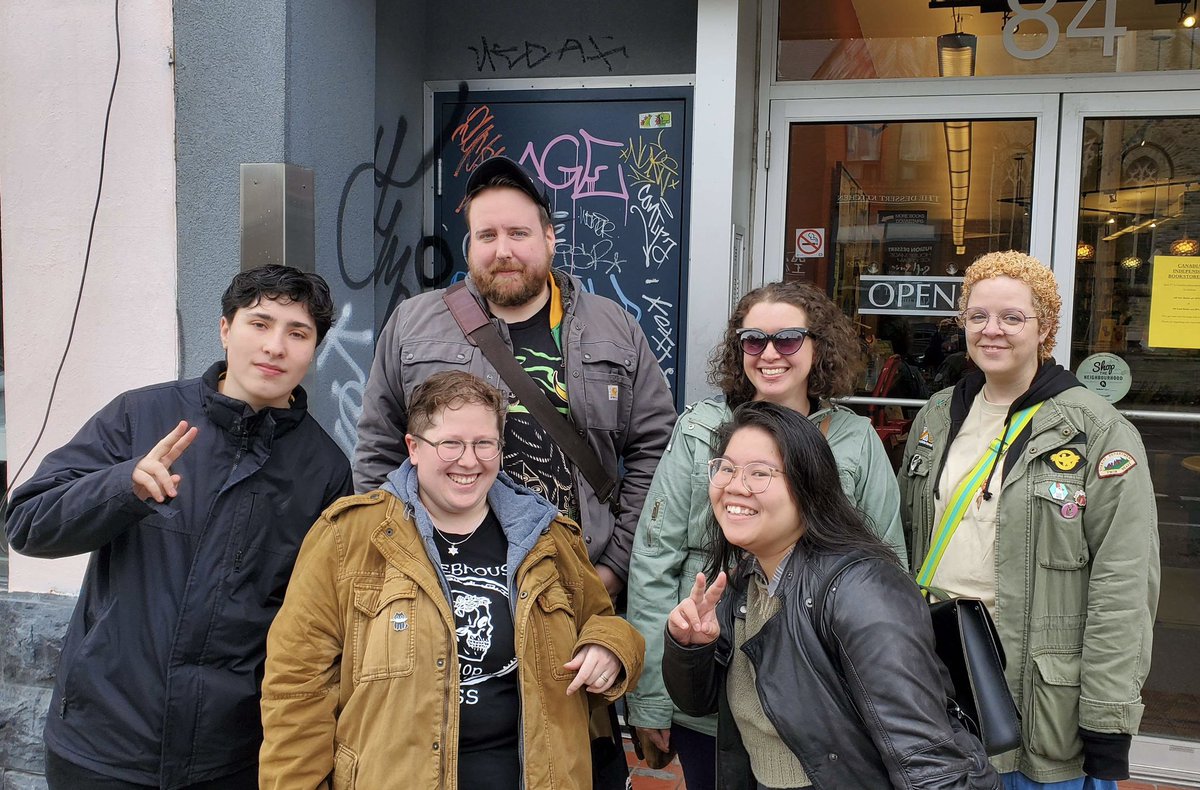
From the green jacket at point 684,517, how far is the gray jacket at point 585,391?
27 centimetres

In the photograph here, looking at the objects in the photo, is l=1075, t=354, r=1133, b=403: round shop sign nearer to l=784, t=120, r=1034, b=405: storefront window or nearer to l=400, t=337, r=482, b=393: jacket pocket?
l=784, t=120, r=1034, b=405: storefront window

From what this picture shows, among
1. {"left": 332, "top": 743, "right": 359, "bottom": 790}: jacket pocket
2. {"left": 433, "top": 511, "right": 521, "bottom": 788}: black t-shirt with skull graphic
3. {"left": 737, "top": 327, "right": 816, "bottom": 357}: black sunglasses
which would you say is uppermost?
{"left": 737, "top": 327, "right": 816, "bottom": 357}: black sunglasses

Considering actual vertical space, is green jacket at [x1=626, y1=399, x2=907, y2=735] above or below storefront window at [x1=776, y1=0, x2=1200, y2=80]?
below

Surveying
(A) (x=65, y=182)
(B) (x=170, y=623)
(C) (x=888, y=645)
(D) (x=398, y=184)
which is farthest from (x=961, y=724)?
(A) (x=65, y=182)

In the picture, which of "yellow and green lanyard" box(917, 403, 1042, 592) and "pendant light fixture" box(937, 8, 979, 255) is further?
"pendant light fixture" box(937, 8, 979, 255)

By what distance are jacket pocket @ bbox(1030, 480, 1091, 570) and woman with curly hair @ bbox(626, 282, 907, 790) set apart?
336 millimetres

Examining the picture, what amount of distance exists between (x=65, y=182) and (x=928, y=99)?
3.66m

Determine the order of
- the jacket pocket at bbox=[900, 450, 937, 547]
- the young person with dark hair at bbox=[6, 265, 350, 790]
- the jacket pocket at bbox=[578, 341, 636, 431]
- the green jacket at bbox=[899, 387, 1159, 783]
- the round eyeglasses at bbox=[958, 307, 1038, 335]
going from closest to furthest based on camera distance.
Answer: the young person with dark hair at bbox=[6, 265, 350, 790]
the green jacket at bbox=[899, 387, 1159, 783]
the round eyeglasses at bbox=[958, 307, 1038, 335]
the jacket pocket at bbox=[900, 450, 937, 547]
the jacket pocket at bbox=[578, 341, 636, 431]

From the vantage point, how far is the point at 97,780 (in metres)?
2.18

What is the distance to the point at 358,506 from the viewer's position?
2186 millimetres

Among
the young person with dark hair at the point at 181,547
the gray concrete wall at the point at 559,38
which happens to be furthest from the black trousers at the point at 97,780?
the gray concrete wall at the point at 559,38

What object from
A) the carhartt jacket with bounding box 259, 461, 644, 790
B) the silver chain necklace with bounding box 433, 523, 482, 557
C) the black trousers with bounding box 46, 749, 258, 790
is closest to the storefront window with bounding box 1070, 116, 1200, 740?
the carhartt jacket with bounding box 259, 461, 644, 790

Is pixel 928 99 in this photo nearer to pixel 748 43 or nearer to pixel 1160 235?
pixel 748 43

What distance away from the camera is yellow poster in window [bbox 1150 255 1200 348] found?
13.1ft
